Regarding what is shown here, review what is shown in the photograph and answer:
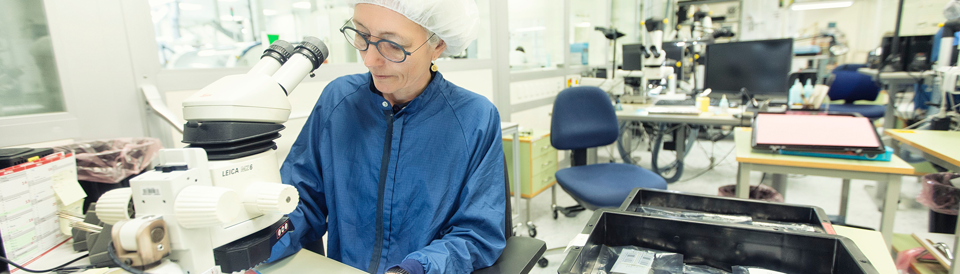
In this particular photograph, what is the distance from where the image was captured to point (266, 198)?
55cm

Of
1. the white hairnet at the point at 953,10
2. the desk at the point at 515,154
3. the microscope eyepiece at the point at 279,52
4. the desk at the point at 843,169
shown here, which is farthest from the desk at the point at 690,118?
the microscope eyepiece at the point at 279,52

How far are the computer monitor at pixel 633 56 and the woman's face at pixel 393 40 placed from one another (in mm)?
2439

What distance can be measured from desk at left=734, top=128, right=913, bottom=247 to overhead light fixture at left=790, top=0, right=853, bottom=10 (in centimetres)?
659

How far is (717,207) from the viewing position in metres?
1.02

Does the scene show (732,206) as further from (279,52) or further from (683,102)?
(683,102)

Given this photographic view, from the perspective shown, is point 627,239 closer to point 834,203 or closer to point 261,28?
point 261,28

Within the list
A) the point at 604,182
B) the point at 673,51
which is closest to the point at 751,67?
the point at 673,51

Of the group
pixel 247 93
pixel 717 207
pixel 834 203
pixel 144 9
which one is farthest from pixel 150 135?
pixel 834 203

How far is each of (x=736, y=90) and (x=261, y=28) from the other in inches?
116

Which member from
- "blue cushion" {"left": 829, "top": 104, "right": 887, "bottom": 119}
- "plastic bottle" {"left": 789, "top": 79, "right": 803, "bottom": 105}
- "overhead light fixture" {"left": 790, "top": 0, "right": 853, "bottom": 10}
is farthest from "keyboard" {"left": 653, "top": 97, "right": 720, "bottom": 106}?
"overhead light fixture" {"left": 790, "top": 0, "right": 853, "bottom": 10}

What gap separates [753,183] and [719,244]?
9.89 ft

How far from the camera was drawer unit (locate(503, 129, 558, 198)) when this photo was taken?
246 centimetres

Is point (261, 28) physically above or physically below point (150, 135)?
above

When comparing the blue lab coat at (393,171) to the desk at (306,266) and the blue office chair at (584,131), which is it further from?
the blue office chair at (584,131)
